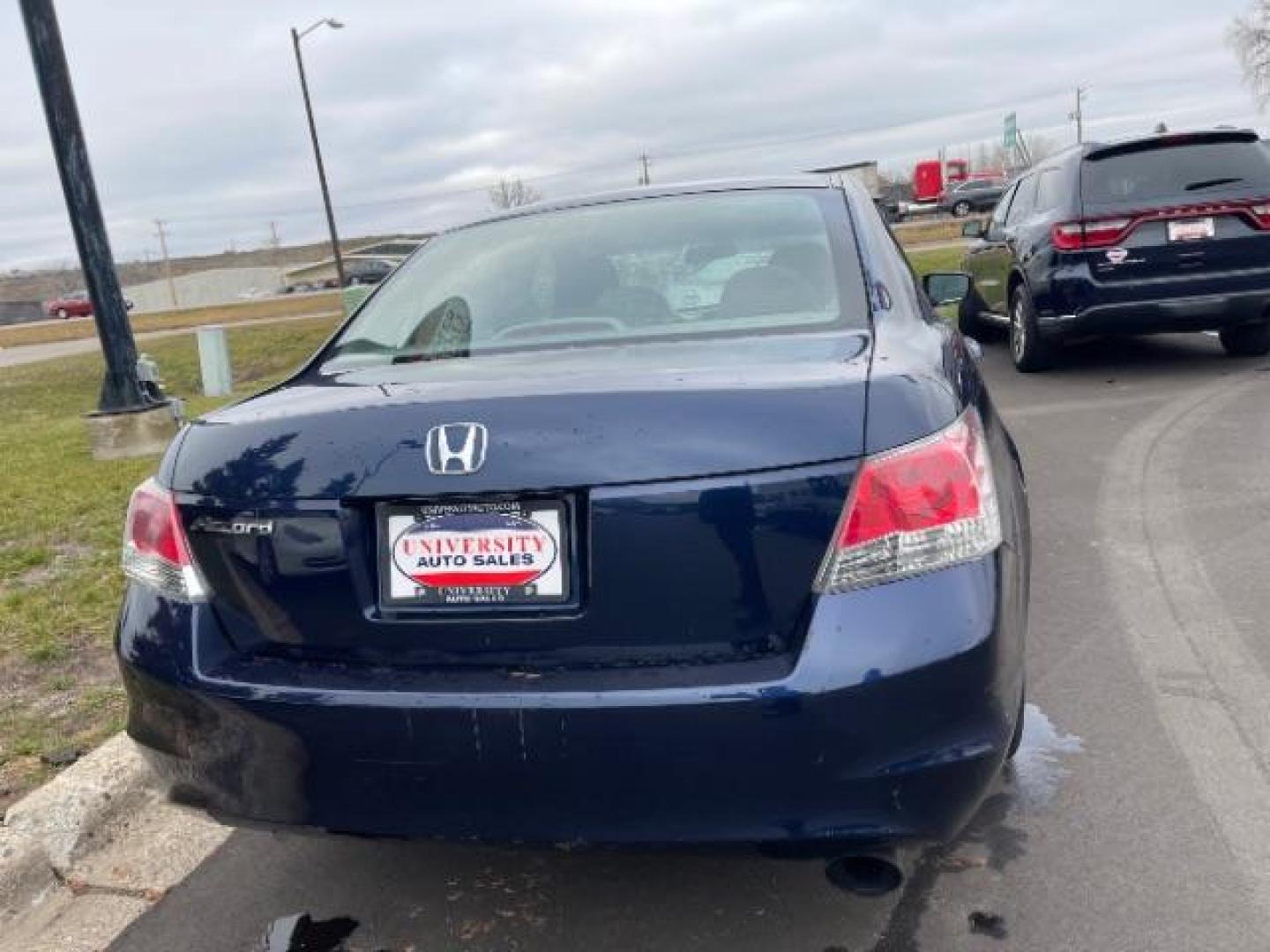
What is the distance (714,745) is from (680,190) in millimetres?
2064

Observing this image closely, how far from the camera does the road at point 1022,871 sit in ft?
8.03

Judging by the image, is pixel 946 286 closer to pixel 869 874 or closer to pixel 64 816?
Answer: pixel 869 874

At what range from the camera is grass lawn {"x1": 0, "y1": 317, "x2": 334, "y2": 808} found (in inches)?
144

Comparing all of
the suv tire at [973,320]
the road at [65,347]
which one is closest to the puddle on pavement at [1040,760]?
the suv tire at [973,320]

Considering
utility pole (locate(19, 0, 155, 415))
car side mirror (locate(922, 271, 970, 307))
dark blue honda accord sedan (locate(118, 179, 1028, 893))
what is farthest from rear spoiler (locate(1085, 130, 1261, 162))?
utility pole (locate(19, 0, 155, 415))

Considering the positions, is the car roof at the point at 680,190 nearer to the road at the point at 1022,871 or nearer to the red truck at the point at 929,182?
the road at the point at 1022,871

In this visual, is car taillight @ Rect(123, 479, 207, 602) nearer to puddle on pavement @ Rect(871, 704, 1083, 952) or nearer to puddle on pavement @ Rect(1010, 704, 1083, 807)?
puddle on pavement @ Rect(871, 704, 1083, 952)

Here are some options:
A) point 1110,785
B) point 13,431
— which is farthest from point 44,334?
point 1110,785

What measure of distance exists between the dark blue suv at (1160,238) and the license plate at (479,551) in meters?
7.54

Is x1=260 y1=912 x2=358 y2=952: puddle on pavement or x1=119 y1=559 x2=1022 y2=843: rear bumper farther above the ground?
x1=119 y1=559 x2=1022 y2=843: rear bumper

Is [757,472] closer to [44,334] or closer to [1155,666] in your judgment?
[1155,666]

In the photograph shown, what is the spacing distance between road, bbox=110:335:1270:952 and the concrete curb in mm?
374

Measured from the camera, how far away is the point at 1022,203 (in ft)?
32.7

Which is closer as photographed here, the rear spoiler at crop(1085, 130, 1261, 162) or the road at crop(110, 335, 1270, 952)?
the road at crop(110, 335, 1270, 952)
